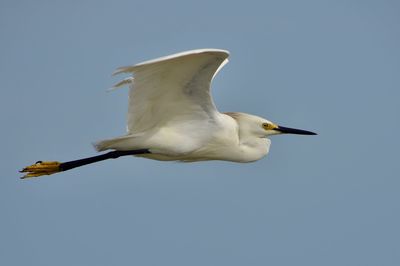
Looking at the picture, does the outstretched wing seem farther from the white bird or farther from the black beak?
the black beak

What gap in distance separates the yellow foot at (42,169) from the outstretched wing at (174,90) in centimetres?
150

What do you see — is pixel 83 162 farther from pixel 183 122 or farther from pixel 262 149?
pixel 262 149

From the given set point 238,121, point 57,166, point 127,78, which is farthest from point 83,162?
point 238,121

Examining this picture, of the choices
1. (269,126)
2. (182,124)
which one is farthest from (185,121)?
(269,126)

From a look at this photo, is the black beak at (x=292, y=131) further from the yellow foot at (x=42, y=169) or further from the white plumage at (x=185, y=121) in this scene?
the yellow foot at (x=42, y=169)

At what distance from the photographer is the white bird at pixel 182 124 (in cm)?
1143

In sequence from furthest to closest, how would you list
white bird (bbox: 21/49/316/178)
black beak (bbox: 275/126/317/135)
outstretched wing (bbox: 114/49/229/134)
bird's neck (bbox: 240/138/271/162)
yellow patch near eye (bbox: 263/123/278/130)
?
black beak (bbox: 275/126/317/135) < yellow patch near eye (bbox: 263/123/278/130) < bird's neck (bbox: 240/138/271/162) < white bird (bbox: 21/49/316/178) < outstretched wing (bbox: 114/49/229/134)

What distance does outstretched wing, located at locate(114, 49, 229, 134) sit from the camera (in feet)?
36.3

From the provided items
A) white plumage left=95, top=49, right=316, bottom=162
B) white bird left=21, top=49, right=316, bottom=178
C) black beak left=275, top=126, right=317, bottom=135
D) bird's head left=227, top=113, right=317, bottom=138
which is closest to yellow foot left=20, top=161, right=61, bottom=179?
white bird left=21, top=49, right=316, bottom=178

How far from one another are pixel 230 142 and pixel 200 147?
0.48m

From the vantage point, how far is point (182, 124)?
12.5 m

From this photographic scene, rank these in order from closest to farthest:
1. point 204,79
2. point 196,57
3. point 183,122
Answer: point 196,57, point 204,79, point 183,122

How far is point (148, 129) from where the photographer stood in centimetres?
1251

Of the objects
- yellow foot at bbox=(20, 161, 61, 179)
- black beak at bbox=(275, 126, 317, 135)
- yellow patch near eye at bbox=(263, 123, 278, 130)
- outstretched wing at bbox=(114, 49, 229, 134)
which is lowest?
yellow foot at bbox=(20, 161, 61, 179)
